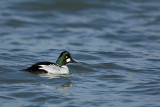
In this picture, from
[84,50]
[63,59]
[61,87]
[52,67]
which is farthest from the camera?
[84,50]

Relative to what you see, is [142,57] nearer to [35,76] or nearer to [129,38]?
[129,38]

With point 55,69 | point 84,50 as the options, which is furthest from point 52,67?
point 84,50

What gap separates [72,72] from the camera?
1350 cm

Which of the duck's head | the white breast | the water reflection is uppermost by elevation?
the duck's head

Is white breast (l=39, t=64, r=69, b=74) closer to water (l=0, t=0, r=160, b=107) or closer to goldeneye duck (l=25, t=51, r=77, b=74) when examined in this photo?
goldeneye duck (l=25, t=51, r=77, b=74)

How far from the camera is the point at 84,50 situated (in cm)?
1666

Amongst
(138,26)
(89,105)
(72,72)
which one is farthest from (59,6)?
(89,105)

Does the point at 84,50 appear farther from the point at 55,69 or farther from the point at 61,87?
the point at 61,87

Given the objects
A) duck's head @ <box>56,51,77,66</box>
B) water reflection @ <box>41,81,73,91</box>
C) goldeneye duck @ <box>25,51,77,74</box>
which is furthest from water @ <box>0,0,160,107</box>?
duck's head @ <box>56,51,77,66</box>

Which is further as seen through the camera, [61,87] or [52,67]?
[52,67]

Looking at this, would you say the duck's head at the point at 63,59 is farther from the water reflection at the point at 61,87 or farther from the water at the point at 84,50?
the water reflection at the point at 61,87

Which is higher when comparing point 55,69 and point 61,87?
point 55,69

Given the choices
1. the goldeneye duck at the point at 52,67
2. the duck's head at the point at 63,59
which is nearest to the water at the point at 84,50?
the goldeneye duck at the point at 52,67

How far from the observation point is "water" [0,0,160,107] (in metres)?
10.6
